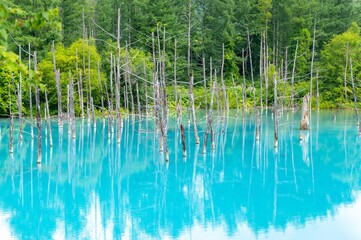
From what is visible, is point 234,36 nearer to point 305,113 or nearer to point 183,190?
point 305,113

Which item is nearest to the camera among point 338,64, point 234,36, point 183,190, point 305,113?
point 183,190

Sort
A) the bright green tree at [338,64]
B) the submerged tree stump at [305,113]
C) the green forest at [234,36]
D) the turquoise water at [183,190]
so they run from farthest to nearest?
the green forest at [234,36] < the bright green tree at [338,64] < the submerged tree stump at [305,113] < the turquoise water at [183,190]

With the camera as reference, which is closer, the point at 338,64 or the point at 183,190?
the point at 183,190

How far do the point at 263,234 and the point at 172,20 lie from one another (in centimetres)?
3968

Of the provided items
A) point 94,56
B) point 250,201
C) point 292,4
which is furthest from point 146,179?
point 292,4

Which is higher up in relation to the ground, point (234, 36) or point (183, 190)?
point (234, 36)

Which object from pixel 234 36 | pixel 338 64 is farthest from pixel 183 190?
pixel 234 36

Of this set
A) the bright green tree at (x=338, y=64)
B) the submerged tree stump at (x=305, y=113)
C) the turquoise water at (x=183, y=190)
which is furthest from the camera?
the bright green tree at (x=338, y=64)

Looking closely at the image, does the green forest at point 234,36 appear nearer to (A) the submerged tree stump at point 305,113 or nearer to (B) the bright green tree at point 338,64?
(B) the bright green tree at point 338,64

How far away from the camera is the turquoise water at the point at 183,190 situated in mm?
9945

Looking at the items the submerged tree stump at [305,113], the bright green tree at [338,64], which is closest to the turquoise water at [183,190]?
the submerged tree stump at [305,113]

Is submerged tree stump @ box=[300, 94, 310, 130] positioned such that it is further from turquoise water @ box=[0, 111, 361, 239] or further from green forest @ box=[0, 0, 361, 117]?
green forest @ box=[0, 0, 361, 117]

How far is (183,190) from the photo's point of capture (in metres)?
13.6

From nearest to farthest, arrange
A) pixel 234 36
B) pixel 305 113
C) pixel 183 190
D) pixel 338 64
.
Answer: pixel 183 190 < pixel 305 113 < pixel 338 64 < pixel 234 36
